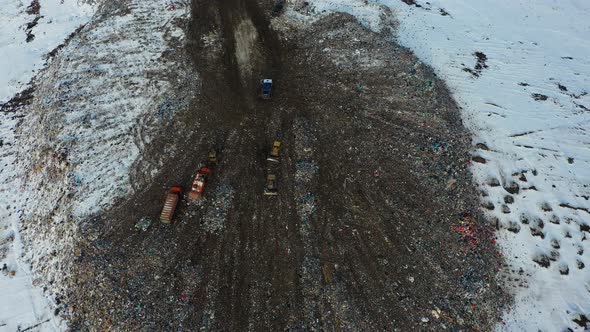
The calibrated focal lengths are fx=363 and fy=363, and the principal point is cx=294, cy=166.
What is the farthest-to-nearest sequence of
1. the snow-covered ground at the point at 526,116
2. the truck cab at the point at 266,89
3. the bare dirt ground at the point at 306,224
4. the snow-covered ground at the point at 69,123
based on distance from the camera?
the truck cab at the point at 266,89 → the snow-covered ground at the point at 69,123 → the snow-covered ground at the point at 526,116 → the bare dirt ground at the point at 306,224

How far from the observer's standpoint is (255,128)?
18.1 meters

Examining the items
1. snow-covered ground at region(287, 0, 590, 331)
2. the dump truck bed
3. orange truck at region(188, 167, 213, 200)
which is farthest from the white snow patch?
snow-covered ground at region(287, 0, 590, 331)

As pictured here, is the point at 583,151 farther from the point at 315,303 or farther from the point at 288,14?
the point at 288,14

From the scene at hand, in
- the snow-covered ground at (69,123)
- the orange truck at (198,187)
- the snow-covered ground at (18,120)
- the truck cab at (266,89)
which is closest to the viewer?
the snow-covered ground at (18,120)

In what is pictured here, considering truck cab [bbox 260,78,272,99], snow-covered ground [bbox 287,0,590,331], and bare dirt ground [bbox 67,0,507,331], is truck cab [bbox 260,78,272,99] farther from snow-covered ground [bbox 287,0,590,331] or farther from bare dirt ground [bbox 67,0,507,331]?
snow-covered ground [bbox 287,0,590,331]

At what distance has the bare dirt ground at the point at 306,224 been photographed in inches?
513

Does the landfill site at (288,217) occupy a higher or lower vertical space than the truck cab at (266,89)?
lower

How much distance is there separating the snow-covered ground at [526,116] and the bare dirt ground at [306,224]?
1361 mm

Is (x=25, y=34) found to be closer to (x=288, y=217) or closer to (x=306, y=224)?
(x=288, y=217)

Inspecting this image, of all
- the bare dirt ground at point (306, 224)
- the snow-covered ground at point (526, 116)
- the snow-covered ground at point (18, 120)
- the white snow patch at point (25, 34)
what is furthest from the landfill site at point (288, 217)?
the white snow patch at point (25, 34)

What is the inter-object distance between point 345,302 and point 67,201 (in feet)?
40.7

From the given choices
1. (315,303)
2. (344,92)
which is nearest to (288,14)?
(344,92)

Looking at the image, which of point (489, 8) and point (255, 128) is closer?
point (255, 128)

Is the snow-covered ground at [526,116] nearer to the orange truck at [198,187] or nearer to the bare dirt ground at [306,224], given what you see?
the bare dirt ground at [306,224]
